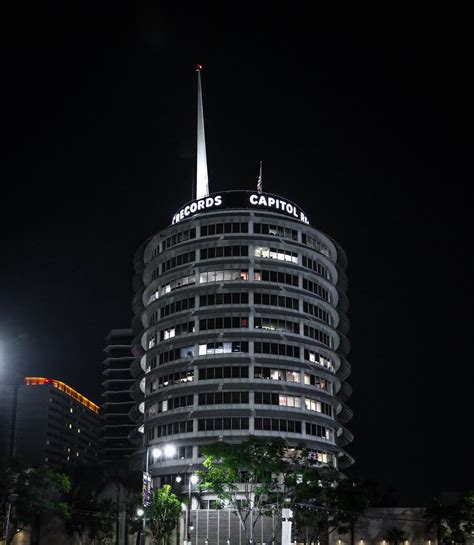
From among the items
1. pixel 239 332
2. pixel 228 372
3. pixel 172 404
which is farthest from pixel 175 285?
pixel 172 404

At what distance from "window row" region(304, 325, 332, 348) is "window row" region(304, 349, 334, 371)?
2.89 meters

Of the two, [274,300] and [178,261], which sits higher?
[178,261]

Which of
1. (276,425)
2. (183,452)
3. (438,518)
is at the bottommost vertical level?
(438,518)

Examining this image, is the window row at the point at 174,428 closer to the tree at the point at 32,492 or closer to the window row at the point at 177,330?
the window row at the point at 177,330

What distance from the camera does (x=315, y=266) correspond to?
5969 inches

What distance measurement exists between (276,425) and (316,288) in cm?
2954

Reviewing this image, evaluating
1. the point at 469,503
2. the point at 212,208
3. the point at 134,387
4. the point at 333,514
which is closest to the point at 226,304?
the point at 212,208

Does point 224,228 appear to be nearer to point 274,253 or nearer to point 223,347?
point 274,253

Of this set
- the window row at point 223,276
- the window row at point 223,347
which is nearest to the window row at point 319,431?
the window row at point 223,347

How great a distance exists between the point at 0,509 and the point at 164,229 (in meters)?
67.9

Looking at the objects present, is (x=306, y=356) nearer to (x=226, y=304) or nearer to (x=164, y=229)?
(x=226, y=304)

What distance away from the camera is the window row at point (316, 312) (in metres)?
146

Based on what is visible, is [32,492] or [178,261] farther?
[178,261]

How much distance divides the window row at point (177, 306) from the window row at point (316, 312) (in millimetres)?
21450
